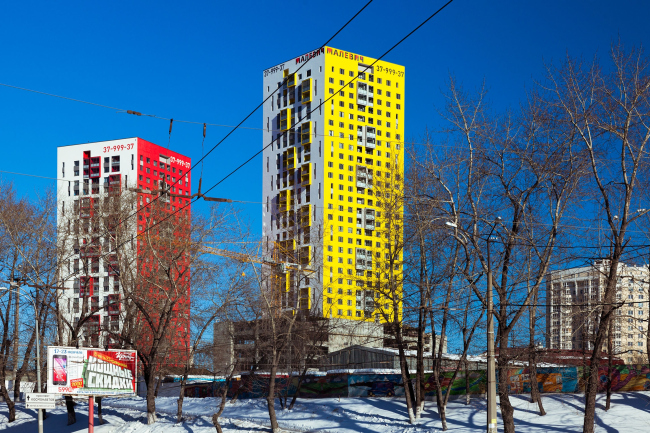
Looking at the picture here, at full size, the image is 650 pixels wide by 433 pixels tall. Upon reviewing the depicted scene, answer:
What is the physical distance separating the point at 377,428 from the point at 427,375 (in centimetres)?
1103

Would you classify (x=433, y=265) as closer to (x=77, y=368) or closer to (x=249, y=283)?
(x=249, y=283)

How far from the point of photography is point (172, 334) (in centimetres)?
4641

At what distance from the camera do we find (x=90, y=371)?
106 ft

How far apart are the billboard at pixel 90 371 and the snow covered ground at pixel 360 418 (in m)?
5.98

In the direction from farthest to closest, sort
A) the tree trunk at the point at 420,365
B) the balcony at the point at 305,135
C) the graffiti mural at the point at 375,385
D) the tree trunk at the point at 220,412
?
the balcony at the point at 305,135 → the graffiti mural at the point at 375,385 → the tree trunk at the point at 420,365 → the tree trunk at the point at 220,412

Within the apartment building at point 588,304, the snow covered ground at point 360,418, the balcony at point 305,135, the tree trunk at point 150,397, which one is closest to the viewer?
the apartment building at point 588,304

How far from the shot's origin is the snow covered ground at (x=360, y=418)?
33.8m

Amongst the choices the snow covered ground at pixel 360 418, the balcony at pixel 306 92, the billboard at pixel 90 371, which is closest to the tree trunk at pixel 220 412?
the snow covered ground at pixel 360 418

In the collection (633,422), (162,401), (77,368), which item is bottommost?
(162,401)

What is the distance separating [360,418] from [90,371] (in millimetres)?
14772

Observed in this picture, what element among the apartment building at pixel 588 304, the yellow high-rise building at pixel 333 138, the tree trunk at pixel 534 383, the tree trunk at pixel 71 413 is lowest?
the tree trunk at pixel 71 413

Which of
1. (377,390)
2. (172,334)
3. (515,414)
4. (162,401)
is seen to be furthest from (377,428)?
(162,401)

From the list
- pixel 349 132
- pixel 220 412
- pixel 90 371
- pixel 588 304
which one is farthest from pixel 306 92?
pixel 588 304

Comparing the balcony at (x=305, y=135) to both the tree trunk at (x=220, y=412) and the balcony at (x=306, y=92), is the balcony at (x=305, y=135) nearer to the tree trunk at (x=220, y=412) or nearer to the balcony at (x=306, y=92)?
the balcony at (x=306, y=92)
